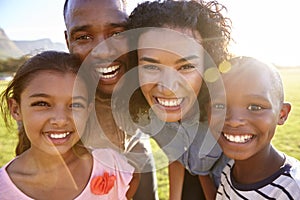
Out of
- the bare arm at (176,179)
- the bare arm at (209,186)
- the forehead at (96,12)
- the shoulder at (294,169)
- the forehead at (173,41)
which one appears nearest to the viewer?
the shoulder at (294,169)

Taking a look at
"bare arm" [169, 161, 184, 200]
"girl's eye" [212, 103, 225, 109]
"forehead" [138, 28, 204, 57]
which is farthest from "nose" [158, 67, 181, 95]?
"bare arm" [169, 161, 184, 200]

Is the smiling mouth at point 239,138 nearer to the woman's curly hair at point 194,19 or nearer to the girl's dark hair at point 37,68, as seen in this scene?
the woman's curly hair at point 194,19

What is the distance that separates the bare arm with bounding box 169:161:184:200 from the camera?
10.3ft

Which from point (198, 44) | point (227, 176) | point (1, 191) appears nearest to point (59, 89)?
point (1, 191)

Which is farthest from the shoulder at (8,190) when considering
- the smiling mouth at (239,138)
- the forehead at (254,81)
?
the forehead at (254,81)

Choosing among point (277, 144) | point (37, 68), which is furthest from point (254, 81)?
point (277, 144)

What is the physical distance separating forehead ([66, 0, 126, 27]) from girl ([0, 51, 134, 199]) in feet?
0.95

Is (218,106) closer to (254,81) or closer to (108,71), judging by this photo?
(254,81)

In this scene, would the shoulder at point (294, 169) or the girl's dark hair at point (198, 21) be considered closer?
the shoulder at point (294, 169)

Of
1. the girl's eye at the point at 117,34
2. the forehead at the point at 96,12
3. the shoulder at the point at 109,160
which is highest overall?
the forehead at the point at 96,12

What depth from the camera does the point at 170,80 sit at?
90.7 inches

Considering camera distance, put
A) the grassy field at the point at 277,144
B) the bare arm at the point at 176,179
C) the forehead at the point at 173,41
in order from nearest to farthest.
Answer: the forehead at the point at 173,41 → the bare arm at the point at 176,179 → the grassy field at the point at 277,144

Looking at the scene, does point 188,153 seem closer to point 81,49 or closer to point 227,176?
point 227,176

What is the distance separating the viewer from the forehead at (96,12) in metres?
2.46
